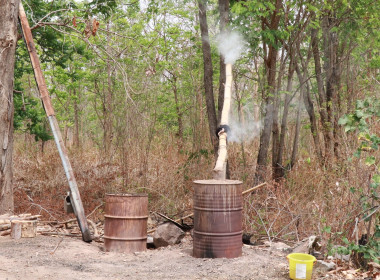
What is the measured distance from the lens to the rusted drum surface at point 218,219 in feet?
20.5

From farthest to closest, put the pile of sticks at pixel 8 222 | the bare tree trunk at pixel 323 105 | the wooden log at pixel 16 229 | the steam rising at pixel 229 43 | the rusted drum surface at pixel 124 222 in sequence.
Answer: the bare tree trunk at pixel 323 105
the steam rising at pixel 229 43
the pile of sticks at pixel 8 222
the wooden log at pixel 16 229
the rusted drum surface at pixel 124 222

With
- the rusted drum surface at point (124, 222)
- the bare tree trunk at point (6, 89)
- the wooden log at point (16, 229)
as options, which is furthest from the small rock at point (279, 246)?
the bare tree trunk at point (6, 89)

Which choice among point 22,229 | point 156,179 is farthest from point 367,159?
point 156,179

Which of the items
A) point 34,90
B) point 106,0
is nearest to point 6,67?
point 106,0

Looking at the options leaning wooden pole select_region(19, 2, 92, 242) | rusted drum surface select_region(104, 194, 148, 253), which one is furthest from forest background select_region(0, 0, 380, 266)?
rusted drum surface select_region(104, 194, 148, 253)

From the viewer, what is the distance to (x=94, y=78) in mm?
13664

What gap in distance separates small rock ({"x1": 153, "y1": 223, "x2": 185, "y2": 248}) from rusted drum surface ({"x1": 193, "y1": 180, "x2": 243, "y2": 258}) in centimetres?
114

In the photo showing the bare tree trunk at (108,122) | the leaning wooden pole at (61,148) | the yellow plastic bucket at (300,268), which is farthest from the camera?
the bare tree trunk at (108,122)

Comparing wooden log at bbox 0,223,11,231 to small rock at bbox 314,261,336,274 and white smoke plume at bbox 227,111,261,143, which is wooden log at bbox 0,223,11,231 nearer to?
small rock at bbox 314,261,336,274

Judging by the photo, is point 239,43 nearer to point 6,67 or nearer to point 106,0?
point 106,0

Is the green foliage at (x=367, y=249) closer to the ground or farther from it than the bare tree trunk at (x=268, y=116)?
closer to the ground

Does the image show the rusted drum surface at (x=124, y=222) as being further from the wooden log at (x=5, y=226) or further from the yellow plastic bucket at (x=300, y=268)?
the yellow plastic bucket at (x=300, y=268)

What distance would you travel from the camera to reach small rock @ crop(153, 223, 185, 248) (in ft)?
24.2

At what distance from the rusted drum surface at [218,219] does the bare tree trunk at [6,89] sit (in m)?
3.83
